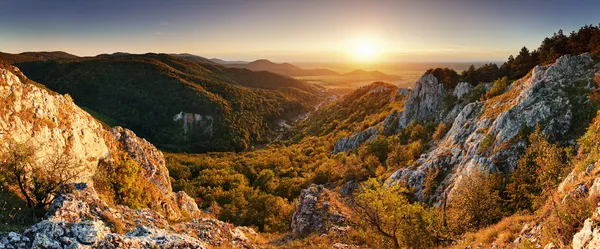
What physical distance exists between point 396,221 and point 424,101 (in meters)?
43.7

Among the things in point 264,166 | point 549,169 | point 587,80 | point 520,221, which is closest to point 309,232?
point 520,221

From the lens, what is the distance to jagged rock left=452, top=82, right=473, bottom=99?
4874 centimetres

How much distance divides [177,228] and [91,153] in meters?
11.6

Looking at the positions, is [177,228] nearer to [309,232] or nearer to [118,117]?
[309,232]

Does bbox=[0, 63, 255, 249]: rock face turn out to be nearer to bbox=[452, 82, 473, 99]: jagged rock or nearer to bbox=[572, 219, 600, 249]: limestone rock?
bbox=[572, 219, 600, 249]: limestone rock

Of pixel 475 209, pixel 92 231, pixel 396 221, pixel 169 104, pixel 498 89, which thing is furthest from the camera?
pixel 169 104

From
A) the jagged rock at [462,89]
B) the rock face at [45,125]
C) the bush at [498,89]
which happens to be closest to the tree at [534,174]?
the bush at [498,89]

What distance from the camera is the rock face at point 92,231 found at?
11.5m

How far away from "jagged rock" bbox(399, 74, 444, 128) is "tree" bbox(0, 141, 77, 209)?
171ft

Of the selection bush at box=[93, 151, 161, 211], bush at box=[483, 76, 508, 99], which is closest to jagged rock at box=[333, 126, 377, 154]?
bush at box=[483, 76, 508, 99]

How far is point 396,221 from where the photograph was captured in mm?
19297

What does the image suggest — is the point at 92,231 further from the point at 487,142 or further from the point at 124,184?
the point at 487,142

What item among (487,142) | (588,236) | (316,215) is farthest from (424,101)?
(588,236)

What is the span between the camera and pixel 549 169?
1961 cm
